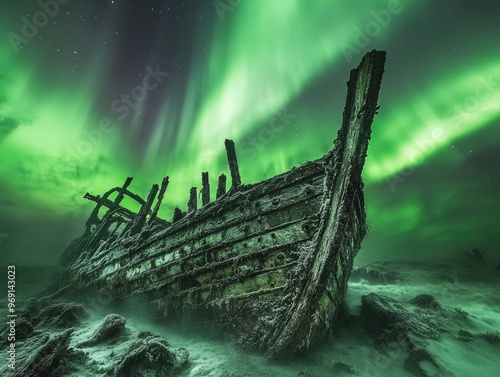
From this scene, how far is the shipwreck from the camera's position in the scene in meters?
4.23

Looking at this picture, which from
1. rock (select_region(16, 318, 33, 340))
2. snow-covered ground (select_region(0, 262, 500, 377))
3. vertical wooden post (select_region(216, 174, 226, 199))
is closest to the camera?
snow-covered ground (select_region(0, 262, 500, 377))

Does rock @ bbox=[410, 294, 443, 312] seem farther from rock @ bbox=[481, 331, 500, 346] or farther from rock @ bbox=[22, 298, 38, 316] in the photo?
rock @ bbox=[22, 298, 38, 316]

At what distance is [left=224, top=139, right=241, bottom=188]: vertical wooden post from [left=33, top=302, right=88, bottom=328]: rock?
6.05m

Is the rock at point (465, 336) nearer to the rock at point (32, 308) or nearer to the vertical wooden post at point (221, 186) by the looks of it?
the vertical wooden post at point (221, 186)

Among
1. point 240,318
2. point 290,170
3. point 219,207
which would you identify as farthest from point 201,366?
point 290,170

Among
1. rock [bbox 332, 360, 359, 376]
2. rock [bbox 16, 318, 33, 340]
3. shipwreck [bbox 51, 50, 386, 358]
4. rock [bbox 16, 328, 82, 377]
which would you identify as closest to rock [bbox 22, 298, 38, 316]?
rock [bbox 16, 318, 33, 340]

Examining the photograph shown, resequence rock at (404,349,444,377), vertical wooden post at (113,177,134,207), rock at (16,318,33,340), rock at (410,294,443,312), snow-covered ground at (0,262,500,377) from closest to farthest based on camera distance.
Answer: snow-covered ground at (0,262,500,377), rock at (404,349,444,377), rock at (16,318,33,340), rock at (410,294,443,312), vertical wooden post at (113,177,134,207)

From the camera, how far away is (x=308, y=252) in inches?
170

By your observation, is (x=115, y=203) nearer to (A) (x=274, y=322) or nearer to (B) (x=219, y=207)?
(B) (x=219, y=207)

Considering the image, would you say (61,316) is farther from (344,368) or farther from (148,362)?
(344,368)

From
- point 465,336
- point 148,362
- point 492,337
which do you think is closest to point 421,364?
point 465,336

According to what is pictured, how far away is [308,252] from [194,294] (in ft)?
9.74

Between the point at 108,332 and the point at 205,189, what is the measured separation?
4482 mm

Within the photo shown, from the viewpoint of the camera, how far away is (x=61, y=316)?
22.1 ft
